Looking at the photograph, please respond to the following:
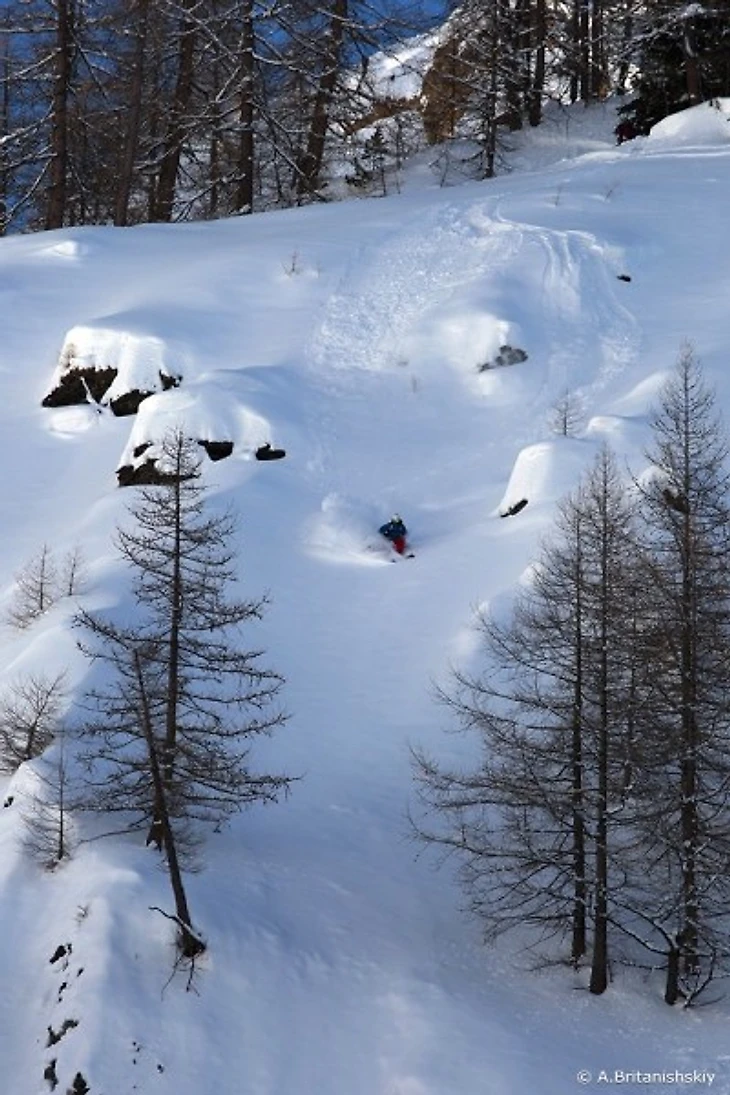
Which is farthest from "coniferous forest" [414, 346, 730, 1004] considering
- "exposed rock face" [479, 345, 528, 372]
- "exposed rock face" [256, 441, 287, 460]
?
"exposed rock face" [479, 345, 528, 372]

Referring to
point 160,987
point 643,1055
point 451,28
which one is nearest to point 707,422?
point 643,1055

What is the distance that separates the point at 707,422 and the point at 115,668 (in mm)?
11229

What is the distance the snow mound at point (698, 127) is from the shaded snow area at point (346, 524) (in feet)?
0.41

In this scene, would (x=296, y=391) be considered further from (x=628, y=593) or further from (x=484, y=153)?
(x=484, y=153)

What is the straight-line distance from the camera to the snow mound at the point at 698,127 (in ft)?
112

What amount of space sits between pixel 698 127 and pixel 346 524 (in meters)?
23.2

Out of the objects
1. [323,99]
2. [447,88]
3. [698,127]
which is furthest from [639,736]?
[447,88]

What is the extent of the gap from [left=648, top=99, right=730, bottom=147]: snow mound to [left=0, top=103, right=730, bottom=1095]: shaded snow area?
4.9 inches

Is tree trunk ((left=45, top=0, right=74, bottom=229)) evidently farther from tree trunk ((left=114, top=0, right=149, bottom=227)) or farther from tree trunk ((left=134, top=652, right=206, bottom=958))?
tree trunk ((left=134, top=652, right=206, bottom=958))

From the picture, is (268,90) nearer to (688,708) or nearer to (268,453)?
(268,453)

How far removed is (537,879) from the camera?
1421cm

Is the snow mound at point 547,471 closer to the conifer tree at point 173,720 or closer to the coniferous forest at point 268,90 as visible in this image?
the conifer tree at point 173,720

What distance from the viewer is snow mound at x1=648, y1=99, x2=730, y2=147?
34.2 m

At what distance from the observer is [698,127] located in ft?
113
